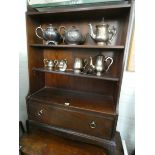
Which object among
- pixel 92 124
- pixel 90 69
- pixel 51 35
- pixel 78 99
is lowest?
pixel 92 124

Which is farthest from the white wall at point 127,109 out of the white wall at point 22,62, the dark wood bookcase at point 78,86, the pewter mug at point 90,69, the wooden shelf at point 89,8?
the white wall at point 22,62

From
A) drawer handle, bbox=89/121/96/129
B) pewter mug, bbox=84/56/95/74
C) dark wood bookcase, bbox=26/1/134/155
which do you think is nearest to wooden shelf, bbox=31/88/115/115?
dark wood bookcase, bbox=26/1/134/155

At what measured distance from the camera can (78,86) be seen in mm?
1388

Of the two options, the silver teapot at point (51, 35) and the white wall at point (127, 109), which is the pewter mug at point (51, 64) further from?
the white wall at point (127, 109)

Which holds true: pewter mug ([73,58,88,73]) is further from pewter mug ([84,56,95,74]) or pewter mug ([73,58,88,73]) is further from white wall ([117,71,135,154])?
white wall ([117,71,135,154])

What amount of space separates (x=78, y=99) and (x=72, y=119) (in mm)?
199

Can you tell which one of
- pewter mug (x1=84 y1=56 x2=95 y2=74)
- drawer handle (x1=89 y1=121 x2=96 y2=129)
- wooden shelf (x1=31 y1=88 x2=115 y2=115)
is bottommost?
drawer handle (x1=89 y1=121 x2=96 y2=129)

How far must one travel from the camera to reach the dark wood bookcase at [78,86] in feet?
3.30

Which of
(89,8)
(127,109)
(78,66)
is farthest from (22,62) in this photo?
(127,109)

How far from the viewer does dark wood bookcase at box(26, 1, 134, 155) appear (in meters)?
1.01

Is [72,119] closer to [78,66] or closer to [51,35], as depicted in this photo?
[78,66]
